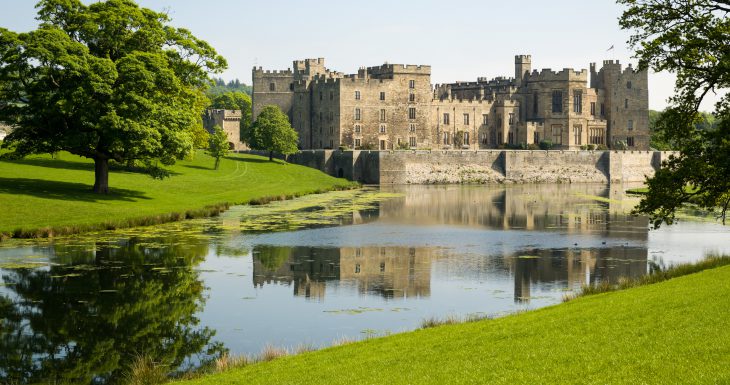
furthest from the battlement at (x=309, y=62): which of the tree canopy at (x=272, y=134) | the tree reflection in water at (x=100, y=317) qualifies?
the tree reflection in water at (x=100, y=317)

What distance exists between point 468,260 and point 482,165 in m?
72.6

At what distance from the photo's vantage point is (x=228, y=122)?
127m

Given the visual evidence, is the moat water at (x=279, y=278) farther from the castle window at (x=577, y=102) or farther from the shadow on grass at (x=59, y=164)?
the castle window at (x=577, y=102)

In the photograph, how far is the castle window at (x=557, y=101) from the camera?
119938 mm

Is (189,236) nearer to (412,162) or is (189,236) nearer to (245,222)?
(245,222)

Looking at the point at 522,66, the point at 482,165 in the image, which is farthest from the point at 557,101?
the point at 482,165

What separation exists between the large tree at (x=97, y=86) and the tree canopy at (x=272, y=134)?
42.4 m

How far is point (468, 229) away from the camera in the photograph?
161ft

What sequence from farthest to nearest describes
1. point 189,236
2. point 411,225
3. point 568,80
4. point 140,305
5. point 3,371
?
point 568,80
point 411,225
point 189,236
point 140,305
point 3,371

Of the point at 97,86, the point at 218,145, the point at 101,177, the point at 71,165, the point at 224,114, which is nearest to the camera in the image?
the point at 97,86

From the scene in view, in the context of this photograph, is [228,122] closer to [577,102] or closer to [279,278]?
[577,102]

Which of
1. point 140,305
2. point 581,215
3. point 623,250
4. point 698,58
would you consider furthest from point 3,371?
point 581,215

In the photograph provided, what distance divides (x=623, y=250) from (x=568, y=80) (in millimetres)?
84041

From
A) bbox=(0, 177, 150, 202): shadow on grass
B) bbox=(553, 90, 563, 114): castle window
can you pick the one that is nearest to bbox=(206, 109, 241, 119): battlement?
bbox=(553, 90, 563, 114): castle window
